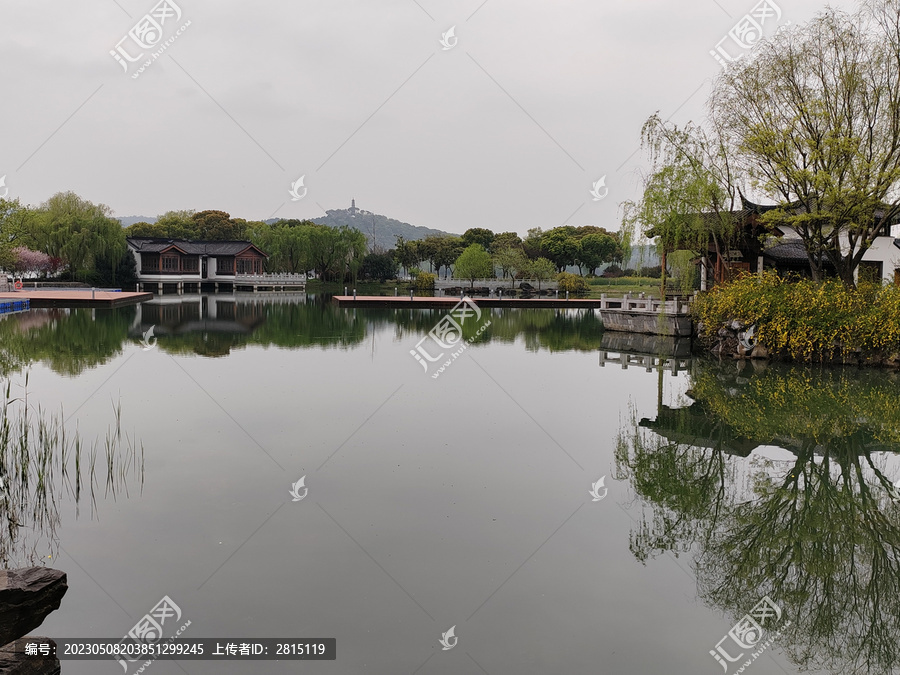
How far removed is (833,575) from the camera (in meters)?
4.98

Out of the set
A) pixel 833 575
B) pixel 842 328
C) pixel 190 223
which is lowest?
pixel 833 575

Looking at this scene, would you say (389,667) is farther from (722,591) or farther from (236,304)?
(236,304)

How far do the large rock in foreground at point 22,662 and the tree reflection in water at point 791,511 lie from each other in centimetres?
365

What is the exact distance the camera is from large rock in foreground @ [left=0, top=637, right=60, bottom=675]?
3484 millimetres

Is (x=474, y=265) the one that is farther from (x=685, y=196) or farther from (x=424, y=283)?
(x=685, y=196)

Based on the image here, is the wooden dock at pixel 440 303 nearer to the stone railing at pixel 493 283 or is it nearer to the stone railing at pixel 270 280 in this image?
the stone railing at pixel 493 283

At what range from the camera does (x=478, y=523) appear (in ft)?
18.6

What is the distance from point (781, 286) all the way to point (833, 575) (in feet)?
46.1

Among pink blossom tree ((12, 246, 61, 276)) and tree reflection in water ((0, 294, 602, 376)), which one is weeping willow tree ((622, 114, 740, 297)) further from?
pink blossom tree ((12, 246, 61, 276))

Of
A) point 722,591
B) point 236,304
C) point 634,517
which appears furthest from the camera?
point 236,304

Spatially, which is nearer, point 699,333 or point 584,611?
point 584,611

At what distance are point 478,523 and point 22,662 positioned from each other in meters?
3.15

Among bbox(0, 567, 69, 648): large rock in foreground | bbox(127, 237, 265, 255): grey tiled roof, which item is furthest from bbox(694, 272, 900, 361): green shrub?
bbox(127, 237, 265, 255): grey tiled roof

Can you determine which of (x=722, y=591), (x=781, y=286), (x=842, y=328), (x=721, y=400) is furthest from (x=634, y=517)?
(x=781, y=286)
